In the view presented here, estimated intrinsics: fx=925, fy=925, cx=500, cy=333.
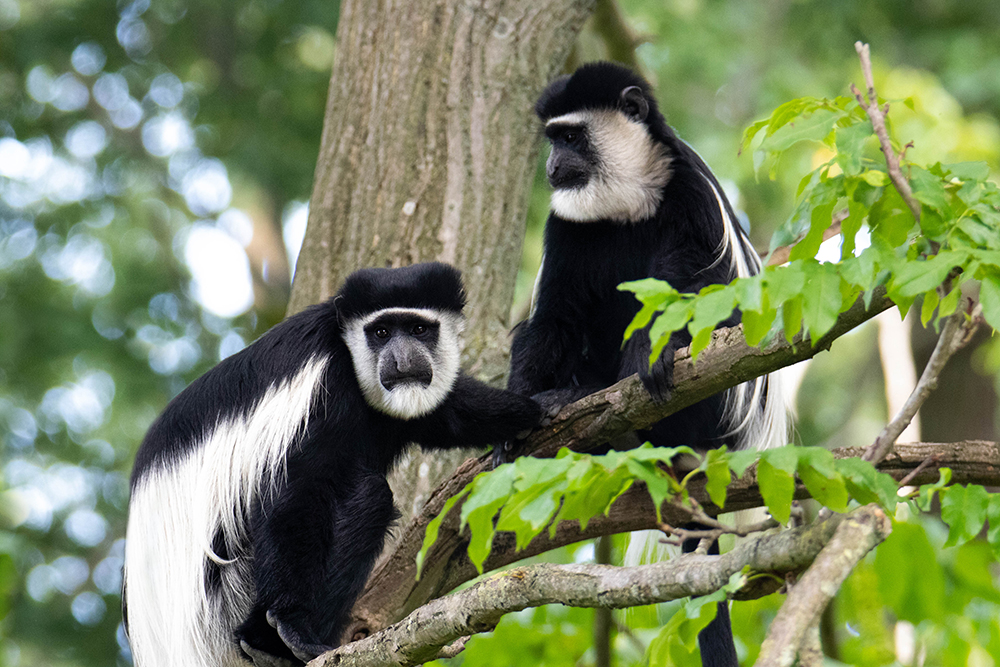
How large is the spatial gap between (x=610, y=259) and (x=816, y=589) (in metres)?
1.71

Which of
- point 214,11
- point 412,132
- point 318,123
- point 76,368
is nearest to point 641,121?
point 412,132

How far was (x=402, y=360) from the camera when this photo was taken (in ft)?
7.19

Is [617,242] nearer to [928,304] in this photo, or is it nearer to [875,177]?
[875,177]

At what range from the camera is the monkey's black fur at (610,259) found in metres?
2.40

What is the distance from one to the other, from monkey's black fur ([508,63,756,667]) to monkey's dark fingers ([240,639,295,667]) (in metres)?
0.88

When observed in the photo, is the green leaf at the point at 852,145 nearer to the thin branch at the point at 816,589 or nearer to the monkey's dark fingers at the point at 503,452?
the thin branch at the point at 816,589

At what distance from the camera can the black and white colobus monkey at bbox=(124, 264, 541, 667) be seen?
2.05 m

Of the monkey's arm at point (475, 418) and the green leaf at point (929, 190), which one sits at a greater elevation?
the green leaf at point (929, 190)

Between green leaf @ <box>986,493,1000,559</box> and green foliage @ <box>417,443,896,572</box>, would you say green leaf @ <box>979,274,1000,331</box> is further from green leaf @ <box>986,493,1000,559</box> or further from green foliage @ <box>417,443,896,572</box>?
green leaf @ <box>986,493,1000,559</box>

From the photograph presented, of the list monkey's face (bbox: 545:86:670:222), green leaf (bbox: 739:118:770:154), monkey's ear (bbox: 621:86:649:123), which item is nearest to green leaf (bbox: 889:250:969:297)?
green leaf (bbox: 739:118:770:154)

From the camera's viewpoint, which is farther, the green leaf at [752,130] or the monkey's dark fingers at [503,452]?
the monkey's dark fingers at [503,452]

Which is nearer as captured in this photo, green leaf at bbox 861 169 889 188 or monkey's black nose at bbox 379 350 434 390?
green leaf at bbox 861 169 889 188

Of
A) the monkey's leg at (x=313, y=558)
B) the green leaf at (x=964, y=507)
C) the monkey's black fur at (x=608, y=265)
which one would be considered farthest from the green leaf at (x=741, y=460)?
the monkey's black fur at (x=608, y=265)

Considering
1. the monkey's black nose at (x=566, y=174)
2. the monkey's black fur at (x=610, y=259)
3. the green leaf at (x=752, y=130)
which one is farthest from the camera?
the monkey's black nose at (x=566, y=174)
